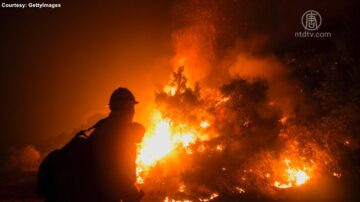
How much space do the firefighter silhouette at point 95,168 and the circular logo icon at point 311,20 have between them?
20.1 meters

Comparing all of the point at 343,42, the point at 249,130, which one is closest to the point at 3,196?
the point at 249,130

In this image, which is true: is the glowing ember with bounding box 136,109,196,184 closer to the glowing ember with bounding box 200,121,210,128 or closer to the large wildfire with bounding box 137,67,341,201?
the large wildfire with bounding box 137,67,341,201

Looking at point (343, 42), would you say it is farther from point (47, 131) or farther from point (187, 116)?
point (47, 131)

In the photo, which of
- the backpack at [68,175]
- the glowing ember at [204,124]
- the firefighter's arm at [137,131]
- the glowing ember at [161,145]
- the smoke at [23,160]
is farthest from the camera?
the smoke at [23,160]

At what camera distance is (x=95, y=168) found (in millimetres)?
3145

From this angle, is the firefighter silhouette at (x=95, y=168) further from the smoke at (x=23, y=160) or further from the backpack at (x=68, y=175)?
the smoke at (x=23, y=160)

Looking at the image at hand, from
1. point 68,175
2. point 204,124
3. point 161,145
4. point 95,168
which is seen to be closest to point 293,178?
point 204,124

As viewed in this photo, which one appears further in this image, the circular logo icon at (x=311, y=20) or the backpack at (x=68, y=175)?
the circular logo icon at (x=311, y=20)

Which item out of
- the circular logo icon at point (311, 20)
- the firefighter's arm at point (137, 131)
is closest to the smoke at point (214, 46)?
the circular logo icon at point (311, 20)

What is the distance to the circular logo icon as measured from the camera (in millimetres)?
20955

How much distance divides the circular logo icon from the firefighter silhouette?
2012 cm

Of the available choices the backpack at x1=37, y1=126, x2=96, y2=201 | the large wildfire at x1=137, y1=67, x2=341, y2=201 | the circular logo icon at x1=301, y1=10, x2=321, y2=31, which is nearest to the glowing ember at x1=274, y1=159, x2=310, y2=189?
the large wildfire at x1=137, y1=67, x2=341, y2=201

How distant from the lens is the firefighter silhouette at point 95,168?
10.0 ft

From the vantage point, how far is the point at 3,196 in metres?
15.0
